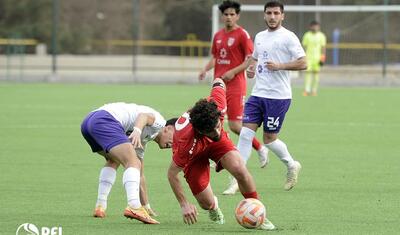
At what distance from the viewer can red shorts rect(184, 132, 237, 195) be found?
9.01 m

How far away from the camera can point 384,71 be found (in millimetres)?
37031

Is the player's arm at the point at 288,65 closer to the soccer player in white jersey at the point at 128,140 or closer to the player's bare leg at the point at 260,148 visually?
the player's bare leg at the point at 260,148

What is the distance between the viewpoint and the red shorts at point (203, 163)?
901 centimetres

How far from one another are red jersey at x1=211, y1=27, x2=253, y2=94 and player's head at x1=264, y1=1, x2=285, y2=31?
7.18 ft

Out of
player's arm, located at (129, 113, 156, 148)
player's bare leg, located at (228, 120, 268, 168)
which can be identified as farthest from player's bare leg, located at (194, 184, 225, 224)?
player's bare leg, located at (228, 120, 268, 168)

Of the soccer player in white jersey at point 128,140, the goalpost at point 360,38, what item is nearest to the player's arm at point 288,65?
the soccer player in white jersey at point 128,140

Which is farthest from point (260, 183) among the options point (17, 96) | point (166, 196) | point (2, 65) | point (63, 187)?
point (2, 65)

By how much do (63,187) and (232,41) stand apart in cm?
387

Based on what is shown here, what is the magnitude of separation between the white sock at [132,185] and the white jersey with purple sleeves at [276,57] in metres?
3.10

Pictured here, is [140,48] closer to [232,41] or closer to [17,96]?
[17,96]

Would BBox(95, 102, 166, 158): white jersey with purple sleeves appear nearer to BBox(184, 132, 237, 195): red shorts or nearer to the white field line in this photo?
BBox(184, 132, 237, 195): red shorts

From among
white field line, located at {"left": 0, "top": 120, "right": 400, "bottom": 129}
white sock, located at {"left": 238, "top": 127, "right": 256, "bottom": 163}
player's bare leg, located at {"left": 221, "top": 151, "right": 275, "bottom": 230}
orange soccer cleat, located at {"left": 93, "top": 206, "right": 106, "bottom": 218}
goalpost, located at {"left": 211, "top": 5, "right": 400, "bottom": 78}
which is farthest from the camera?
goalpost, located at {"left": 211, "top": 5, "right": 400, "bottom": 78}

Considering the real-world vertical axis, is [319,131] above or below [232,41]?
below

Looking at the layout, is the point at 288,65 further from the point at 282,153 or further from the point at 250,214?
the point at 250,214
